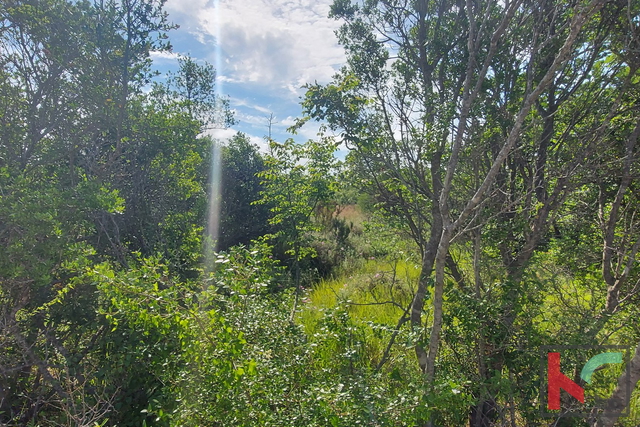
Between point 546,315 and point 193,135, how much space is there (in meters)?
4.33

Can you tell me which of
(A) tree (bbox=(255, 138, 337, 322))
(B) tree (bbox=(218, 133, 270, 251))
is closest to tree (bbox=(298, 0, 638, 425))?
(A) tree (bbox=(255, 138, 337, 322))

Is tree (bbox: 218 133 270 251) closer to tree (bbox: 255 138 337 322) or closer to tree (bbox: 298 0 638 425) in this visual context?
tree (bbox: 255 138 337 322)

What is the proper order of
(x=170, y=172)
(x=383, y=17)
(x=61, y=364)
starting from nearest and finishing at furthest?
(x=61, y=364) < (x=383, y=17) < (x=170, y=172)

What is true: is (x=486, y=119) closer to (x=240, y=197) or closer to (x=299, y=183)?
(x=299, y=183)

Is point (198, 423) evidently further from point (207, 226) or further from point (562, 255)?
point (207, 226)

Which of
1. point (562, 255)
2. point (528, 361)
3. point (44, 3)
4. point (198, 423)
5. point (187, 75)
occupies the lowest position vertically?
point (198, 423)

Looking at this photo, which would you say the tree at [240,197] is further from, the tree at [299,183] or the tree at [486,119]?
the tree at [486,119]

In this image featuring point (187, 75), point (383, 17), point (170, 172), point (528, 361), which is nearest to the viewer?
point (528, 361)

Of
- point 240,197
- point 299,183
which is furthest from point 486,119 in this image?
point 240,197

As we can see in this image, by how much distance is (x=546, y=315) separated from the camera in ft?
8.56

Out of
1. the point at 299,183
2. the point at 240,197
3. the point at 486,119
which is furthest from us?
the point at 240,197

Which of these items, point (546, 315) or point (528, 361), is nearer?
point (528, 361)

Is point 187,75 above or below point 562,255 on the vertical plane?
above

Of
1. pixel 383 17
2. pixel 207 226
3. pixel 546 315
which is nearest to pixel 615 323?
pixel 546 315
